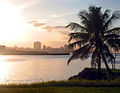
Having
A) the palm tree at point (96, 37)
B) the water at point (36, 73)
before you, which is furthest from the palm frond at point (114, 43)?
the water at point (36, 73)

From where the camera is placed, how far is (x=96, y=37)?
23234 millimetres

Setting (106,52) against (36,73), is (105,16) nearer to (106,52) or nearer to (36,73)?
(106,52)

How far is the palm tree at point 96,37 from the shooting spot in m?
23.0

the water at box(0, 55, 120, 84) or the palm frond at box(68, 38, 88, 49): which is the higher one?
the palm frond at box(68, 38, 88, 49)

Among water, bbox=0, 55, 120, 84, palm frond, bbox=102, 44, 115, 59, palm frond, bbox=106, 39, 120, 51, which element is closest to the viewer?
palm frond, bbox=102, 44, 115, 59

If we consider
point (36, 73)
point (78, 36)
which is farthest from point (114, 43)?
point (36, 73)

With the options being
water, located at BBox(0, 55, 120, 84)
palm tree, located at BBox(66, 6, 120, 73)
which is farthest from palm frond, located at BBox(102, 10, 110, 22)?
water, located at BBox(0, 55, 120, 84)

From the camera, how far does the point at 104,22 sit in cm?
2381

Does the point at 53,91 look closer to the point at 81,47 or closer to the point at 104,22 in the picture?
the point at 81,47

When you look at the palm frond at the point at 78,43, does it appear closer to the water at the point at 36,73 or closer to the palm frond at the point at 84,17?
the palm frond at the point at 84,17

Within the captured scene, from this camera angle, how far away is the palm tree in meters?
23.0

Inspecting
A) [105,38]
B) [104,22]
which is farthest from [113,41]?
[104,22]

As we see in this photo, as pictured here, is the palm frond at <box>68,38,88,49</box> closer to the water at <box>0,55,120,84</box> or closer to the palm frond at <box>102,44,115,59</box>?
the palm frond at <box>102,44,115,59</box>

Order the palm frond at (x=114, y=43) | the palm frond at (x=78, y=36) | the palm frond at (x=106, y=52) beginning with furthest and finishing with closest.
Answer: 1. the palm frond at (x=78, y=36)
2. the palm frond at (x=114, y=43)
3. the palm frond at (x=106, y=52)
